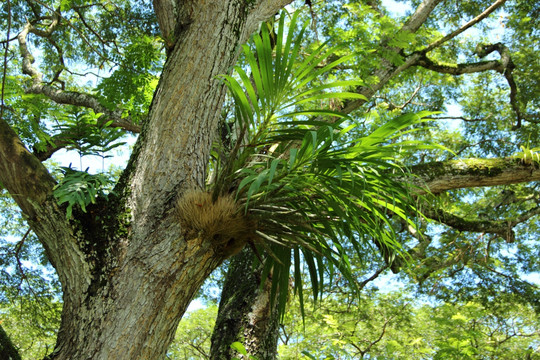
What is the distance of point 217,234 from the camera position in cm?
170

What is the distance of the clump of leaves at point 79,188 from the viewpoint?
5.43 feet

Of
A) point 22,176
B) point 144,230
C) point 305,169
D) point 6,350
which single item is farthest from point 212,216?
point 6,350

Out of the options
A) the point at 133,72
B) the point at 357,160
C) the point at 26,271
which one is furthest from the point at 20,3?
the point at 357,160

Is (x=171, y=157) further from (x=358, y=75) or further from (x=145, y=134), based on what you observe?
(x=358, y=75)

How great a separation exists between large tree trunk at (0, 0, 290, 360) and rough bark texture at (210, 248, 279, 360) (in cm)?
134

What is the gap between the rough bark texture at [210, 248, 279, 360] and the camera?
294 cm


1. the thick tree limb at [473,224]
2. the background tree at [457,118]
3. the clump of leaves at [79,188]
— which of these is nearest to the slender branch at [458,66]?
the background tree at [457,118]

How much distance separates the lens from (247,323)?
3004 millimetres

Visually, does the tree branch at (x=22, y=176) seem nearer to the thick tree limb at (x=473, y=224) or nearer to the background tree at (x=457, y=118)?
the background tree at (x=457, y=118)

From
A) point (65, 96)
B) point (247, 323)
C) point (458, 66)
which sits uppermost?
point (458, 66)

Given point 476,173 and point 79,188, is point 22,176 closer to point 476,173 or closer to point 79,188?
point 79,188

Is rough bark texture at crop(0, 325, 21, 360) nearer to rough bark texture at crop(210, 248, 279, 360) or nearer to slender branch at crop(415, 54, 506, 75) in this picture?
rough bark texture at crop(210, 248, 279, 360)

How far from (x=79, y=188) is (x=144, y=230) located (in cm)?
29

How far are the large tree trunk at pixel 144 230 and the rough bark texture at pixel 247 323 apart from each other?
52.9 inches
